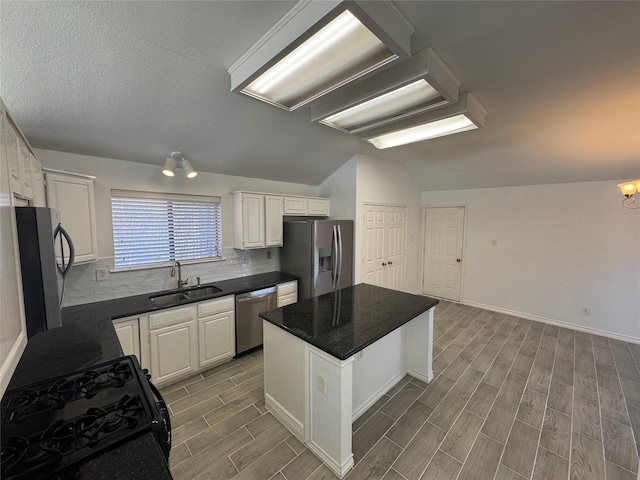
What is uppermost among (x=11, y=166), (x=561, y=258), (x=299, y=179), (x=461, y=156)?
(x=461, y=156)

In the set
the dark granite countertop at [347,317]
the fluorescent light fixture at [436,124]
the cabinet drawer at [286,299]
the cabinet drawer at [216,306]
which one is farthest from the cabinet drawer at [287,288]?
the fluorescent light fixture at [436,124]

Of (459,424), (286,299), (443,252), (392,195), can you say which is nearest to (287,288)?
(286,299)

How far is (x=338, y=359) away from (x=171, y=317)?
6.01ft

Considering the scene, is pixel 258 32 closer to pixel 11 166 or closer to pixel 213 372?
pixel 11 166

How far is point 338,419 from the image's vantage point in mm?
1679

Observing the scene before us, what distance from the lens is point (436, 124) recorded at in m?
2.54

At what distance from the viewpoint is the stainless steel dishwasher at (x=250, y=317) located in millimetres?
3012

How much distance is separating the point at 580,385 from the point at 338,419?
2730mm

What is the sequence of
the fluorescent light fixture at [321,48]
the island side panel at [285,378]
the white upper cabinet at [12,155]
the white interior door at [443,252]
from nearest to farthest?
the white upper cabinet at [12,155], the fluorescent light fixture at [321,48], the island side panel at [285,378], the white interior door at [443,252]

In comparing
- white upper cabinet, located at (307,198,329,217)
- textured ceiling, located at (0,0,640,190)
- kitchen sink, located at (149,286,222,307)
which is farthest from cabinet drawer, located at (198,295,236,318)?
white upper cabinet, located at (307,198,329,217)

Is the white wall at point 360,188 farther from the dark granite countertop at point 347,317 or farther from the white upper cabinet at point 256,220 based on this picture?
the dark granite countertop at point 347,317

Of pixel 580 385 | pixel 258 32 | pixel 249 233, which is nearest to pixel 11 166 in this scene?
pixel 258 32

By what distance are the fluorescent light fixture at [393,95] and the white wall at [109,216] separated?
177cm

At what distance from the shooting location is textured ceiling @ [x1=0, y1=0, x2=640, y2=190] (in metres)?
1.42
